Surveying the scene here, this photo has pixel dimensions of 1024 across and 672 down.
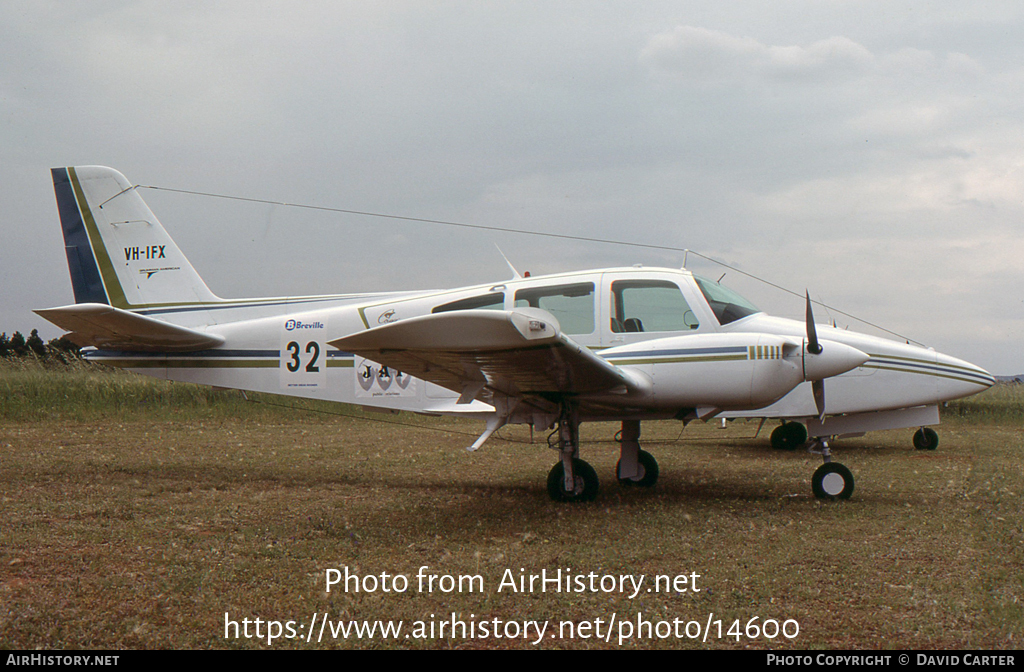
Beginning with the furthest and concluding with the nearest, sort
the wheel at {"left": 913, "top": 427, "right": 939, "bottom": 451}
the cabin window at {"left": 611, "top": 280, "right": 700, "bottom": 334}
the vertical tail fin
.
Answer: the wheel at {"left": 913, "top": 427, "right": 939, "bottom": 451} < the vertical tail fin < the cabin window at {"left": 611, "top": 280, "right": 700, "bottom": 334}

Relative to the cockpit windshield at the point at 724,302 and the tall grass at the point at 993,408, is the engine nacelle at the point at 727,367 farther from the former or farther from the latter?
the tall grass at the point at 993,408

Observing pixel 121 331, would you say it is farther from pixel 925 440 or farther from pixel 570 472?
pixel 925 440

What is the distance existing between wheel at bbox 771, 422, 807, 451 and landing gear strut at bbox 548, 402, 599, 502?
6859 mm

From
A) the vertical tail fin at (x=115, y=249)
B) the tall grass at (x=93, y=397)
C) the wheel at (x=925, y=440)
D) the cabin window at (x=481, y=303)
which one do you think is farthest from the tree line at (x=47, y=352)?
the wheel at (x=925, y=440)

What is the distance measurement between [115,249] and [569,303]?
6.05m

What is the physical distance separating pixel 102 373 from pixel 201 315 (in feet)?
30.7

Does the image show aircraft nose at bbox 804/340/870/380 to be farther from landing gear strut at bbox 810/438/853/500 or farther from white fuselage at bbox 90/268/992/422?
landing gear strut at bbox 810/438/853/500

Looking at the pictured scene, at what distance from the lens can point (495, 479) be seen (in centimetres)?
828

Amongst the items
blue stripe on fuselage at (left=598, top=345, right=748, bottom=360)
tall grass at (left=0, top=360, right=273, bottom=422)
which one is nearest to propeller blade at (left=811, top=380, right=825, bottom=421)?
blue stripe on fuselage at (left=598, top=345, right=748, bottom=360)

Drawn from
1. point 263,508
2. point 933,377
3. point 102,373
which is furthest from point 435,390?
point 102,373

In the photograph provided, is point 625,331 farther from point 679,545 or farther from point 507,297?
point 679,545

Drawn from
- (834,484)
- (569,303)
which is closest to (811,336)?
(834,484)

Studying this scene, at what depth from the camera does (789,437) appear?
40.1 feet

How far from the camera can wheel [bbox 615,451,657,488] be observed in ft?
25.7
